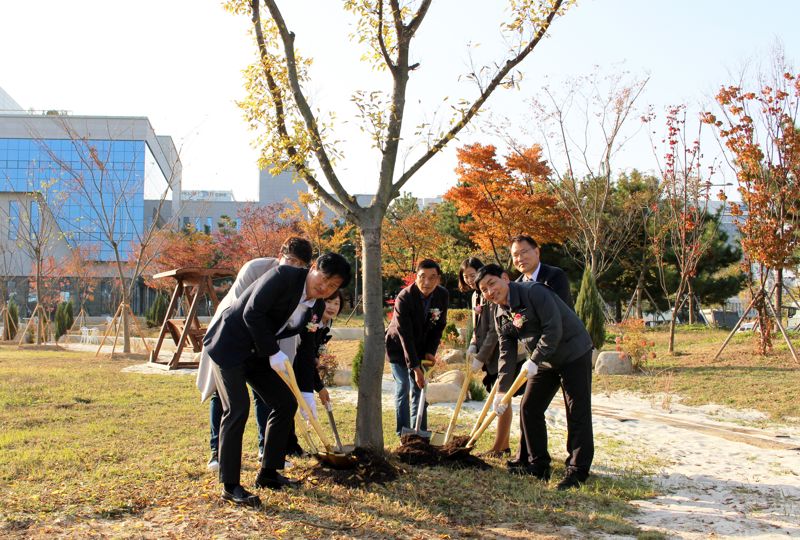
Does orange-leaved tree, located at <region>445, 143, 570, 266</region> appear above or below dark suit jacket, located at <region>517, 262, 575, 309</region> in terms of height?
above

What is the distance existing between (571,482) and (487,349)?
118cm

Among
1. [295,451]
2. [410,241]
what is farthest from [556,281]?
[410,241]

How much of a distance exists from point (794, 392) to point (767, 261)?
381 cm

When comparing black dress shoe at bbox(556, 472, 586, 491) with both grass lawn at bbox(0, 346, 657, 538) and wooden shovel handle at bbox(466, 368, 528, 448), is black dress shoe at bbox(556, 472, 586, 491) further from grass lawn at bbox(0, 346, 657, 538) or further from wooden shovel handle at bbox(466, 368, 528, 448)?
wooden shovel handle at bbox(466, 368, 528, 448)

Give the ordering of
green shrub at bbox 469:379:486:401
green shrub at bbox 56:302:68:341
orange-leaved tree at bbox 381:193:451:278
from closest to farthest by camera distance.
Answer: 1. green shrub at bbox 469:379:486:401
2. green shrub at bbox 56:302:68:341
3. orange-leaved tree at bbox 381:193:451:278

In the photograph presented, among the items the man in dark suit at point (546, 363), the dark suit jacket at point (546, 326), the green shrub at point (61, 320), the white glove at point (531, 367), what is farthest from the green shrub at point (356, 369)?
the green shrub at point (61, 320)

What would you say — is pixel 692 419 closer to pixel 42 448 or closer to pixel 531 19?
pixel 531 19

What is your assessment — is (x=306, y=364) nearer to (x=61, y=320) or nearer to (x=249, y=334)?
(x=249, y=334)

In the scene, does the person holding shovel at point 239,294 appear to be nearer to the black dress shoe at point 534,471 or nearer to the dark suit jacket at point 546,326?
the dark suit jacket at point 546,326

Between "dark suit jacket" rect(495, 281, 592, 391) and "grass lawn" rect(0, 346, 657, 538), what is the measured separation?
0.80 metres

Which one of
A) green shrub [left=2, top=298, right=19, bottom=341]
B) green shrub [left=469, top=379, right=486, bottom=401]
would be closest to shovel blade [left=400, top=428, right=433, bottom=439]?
green shrub [left=469, top=379, right=486, bottom=401]

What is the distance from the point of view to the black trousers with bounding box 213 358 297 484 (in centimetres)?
369

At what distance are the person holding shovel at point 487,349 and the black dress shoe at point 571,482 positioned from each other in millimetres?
800

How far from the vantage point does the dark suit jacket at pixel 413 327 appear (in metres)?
5.07
